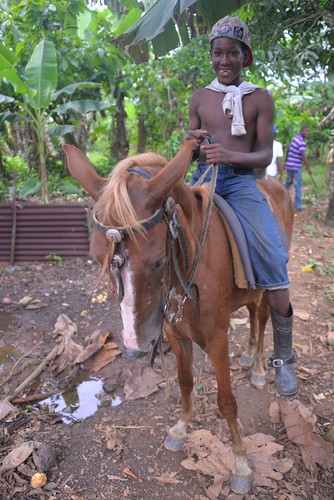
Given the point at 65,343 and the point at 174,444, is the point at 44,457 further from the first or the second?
the point at 65,343

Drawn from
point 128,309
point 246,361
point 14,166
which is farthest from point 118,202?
point 14,166

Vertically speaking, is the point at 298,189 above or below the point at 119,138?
below

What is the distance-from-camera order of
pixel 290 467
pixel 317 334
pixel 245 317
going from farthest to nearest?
pixel 245 317
pixel 317 334
pixel 290 467

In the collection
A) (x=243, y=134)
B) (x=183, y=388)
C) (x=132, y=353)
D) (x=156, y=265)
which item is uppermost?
(x=243, y=134)

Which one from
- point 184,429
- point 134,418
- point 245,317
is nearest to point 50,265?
point 245,317

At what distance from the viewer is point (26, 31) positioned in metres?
8.40

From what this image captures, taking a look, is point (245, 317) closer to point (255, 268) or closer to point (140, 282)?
point (255, 268)

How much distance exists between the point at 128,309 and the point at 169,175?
65 centimetres

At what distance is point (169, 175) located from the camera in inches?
66.3

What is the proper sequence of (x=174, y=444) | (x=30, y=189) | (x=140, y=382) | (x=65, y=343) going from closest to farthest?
(x=174, y=444), (x=140, y=382), (x=65, y=343), (x=30, y=189)

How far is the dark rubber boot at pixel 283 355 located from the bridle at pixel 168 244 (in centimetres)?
92

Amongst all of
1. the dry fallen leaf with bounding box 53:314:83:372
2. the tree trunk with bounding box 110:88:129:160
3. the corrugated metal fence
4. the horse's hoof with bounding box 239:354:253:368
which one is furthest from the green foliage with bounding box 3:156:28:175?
the horse's hoof with bounding box 239:354:253:368

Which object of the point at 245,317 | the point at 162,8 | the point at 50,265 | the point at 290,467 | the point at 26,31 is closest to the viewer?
the point at 290,467

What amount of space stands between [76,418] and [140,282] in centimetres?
239
